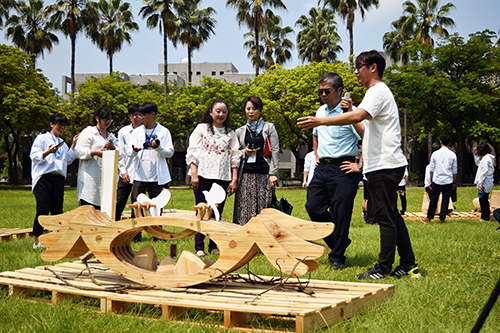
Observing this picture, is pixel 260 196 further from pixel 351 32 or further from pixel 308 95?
pixel 351 32

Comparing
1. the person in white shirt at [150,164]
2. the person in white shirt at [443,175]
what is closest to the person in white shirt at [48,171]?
the person in white shirt at [150,164]

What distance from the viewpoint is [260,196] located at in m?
5.78

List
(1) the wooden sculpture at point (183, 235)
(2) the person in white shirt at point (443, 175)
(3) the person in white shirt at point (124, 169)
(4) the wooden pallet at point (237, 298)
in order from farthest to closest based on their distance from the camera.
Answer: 1. (2) the person in white shirt at point (443, 175)
2. (3) the person in white shirt at point (124, 169)
3. (1) the wooden sculpture at point (183, 235)
4. (4) the wooden pallet at point (237, 298)

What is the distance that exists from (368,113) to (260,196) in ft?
7.68

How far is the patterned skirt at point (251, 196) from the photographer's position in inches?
225

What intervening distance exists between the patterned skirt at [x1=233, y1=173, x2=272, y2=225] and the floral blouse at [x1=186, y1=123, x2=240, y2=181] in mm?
304

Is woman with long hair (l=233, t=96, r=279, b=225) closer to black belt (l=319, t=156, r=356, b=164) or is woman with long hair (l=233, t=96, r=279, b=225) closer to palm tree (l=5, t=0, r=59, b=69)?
black belt (l=319, t=156, r=356, b=164)

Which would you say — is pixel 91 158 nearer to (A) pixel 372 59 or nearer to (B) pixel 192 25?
(A) pixel 372 59

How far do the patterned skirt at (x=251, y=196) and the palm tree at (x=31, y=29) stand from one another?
37.1 m

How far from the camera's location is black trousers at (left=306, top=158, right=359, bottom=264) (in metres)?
4.70

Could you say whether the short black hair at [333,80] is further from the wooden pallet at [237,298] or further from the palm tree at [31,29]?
the palm tree at [31,29]

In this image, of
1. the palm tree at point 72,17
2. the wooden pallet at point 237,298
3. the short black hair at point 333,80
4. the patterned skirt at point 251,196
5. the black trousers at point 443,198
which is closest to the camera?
the wooden pallet at point 237,298

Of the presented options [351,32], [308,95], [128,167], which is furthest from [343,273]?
[351,32]

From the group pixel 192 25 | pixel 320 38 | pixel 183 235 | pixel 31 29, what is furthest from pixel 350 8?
pixel 183 235
